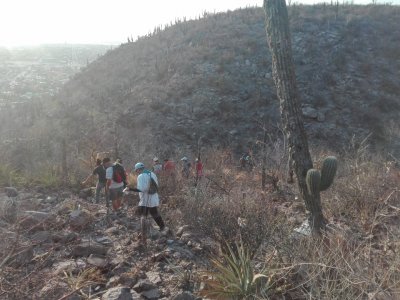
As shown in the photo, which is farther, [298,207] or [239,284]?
[298,207]

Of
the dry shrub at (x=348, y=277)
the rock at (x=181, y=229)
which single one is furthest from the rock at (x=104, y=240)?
the dry shrub at (x=348, y=277)

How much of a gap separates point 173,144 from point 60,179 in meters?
9.12

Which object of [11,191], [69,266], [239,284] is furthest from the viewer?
[11,191]

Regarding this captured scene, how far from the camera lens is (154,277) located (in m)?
4.66

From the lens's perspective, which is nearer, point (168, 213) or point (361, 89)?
point (168, 213)

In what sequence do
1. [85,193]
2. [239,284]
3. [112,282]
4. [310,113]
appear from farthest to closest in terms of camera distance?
[310,113], [85,193], [112,282], [239,284]

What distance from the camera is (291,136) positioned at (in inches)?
219

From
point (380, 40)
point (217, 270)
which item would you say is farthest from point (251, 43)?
point (217, 270)

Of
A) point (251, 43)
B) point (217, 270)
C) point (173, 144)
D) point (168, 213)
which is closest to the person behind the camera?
point (217, 270)

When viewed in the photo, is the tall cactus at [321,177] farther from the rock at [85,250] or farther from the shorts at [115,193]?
the shorts at [115,193]

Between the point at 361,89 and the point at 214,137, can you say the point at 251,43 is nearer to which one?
the point at 361,89

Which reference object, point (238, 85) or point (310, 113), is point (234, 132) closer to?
point (310, 113)

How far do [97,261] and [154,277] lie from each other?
790 millimetres

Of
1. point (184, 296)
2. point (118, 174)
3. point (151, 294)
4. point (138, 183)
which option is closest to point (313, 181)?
point (184, 296)
